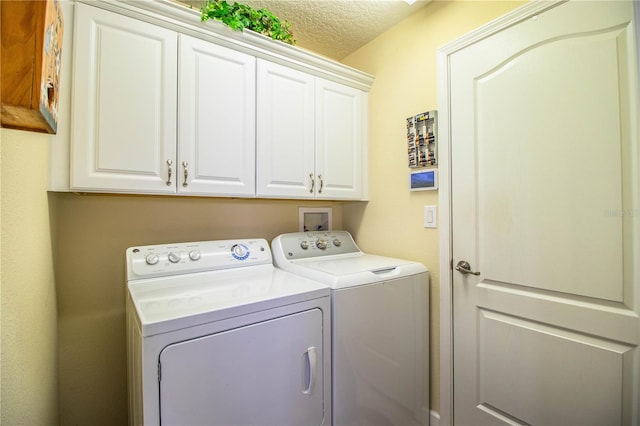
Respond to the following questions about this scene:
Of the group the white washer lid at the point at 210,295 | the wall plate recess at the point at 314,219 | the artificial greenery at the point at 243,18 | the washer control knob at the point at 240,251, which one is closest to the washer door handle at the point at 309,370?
the white washer lid at the point at 210,295

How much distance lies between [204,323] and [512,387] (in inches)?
58.7

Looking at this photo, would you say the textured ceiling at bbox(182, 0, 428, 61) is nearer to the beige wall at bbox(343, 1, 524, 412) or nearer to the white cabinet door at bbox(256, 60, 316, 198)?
the beige wall at bbox(343, 1, 524, 412)

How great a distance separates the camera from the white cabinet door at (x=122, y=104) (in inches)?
47.7

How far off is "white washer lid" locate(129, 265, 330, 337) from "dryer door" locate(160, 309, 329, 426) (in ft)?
0.23

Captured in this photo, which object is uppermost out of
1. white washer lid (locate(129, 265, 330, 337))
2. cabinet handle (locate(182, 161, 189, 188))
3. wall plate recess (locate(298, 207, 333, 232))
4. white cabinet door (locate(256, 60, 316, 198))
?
white cabinet door (locate(256, 60, 316, 198))

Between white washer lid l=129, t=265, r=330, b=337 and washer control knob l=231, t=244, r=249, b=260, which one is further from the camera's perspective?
washer control knob l=231, t=244, r=249, b=260

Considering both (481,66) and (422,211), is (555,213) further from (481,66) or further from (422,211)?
(481,66)

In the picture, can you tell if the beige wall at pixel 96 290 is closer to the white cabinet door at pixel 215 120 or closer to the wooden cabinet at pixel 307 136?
the white cabinet door at pixel 215 120

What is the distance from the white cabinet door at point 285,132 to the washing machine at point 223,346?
0.60 m

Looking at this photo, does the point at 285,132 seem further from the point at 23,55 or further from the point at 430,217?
the point at 23,55

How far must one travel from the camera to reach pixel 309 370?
1194mm

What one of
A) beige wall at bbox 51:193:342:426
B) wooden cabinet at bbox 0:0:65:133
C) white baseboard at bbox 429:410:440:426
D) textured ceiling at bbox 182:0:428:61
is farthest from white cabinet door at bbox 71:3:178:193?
white baseboard at bbox 429:410:440:426

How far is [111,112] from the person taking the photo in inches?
49.8

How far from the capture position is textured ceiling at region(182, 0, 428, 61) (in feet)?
5.76
